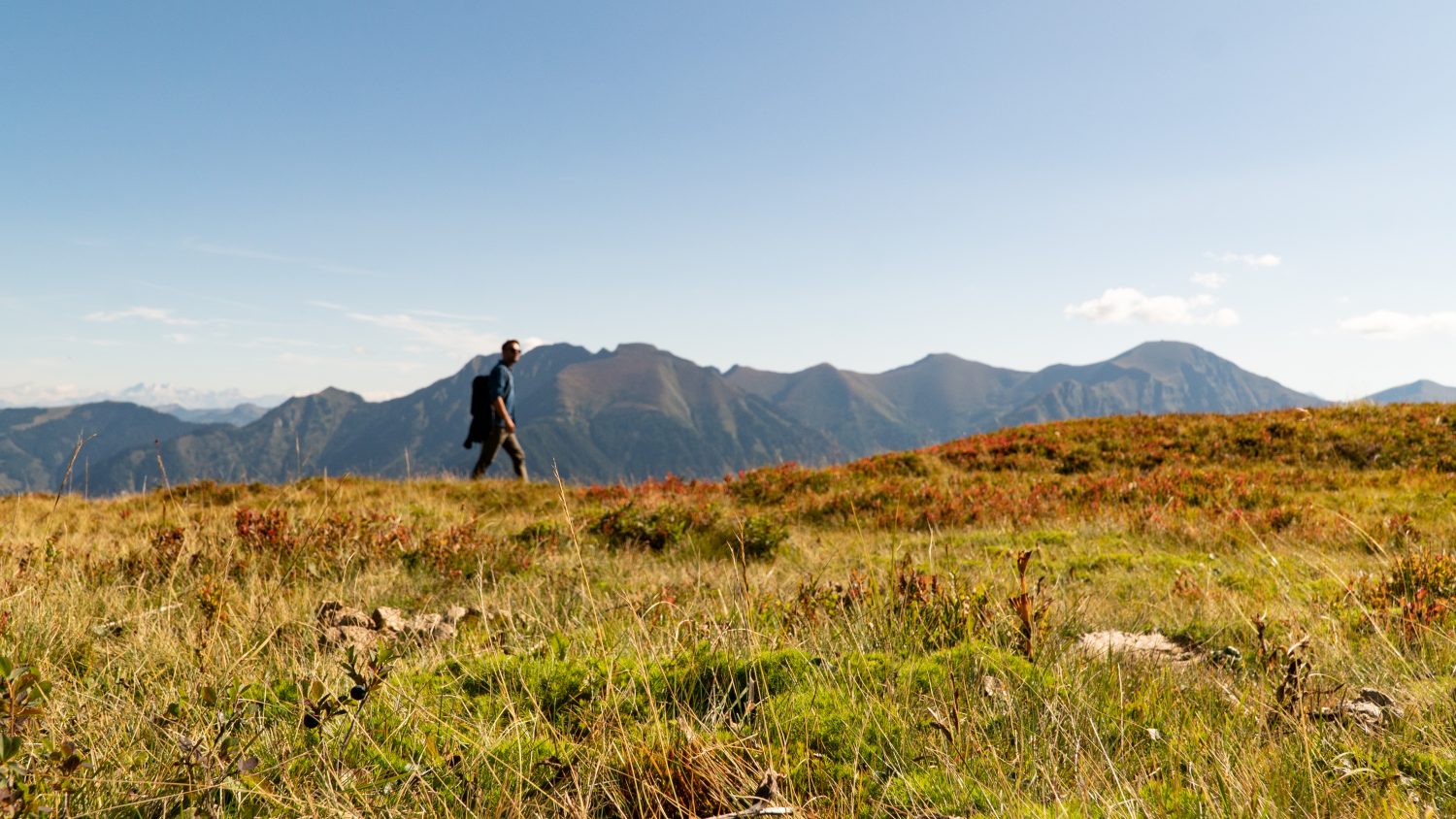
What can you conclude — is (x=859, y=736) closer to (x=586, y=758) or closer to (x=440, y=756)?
(x=586, y=758)

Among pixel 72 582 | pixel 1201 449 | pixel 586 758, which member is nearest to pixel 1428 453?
pixel 1201 449

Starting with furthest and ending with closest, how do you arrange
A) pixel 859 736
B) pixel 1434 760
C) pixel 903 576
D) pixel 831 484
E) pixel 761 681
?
pixel 831 484 → pixel 903 576 → pixel 761 681 → pixel 859 736 → pixel 1434 760

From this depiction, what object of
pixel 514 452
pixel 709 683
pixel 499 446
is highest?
pixel 499 446

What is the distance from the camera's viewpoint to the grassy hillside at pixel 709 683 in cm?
230

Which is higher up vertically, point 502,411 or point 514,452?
point 502,411

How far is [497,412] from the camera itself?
1491 centimetres

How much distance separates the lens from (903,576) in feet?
15.3

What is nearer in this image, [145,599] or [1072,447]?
[145,599]

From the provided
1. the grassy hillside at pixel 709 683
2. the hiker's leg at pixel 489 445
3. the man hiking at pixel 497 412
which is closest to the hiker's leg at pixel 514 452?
the man hiking at pixel 497 412

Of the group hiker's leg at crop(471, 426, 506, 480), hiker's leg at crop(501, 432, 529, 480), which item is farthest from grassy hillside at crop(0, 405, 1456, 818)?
hiker's leg at crop(471, 426, 506, 480)

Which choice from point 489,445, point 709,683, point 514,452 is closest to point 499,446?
point 489,445

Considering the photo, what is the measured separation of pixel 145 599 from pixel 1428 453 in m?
20.1

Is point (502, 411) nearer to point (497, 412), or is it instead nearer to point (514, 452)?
point (497, 412)

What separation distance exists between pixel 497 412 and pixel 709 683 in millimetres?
12619
